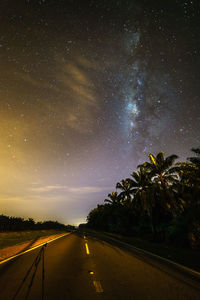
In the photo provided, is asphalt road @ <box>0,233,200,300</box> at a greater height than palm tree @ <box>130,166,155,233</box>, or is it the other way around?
palm tree @ <box>130,166,155,233</box>

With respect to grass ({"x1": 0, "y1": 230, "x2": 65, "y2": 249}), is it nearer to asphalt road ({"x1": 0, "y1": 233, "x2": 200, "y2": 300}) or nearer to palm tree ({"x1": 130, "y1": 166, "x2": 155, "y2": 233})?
asphalt road ({"x1": 0, "y1": 233, "x2": 200, "y2": 300})

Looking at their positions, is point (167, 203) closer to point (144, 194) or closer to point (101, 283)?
point (144, 194)

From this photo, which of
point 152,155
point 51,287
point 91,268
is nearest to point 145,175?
point 152,155

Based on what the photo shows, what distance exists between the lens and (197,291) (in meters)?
4.38

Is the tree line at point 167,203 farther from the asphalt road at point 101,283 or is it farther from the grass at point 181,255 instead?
the asphalt road at point 101,283

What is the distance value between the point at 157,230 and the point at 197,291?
2423cm

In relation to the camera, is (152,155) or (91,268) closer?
(91,268)

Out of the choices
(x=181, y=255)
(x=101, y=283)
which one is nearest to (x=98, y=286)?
(x=101, y=283)

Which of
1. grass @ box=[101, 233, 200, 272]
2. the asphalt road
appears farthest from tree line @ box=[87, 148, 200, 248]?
the asphalt road

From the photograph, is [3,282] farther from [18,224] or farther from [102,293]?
[18,224]

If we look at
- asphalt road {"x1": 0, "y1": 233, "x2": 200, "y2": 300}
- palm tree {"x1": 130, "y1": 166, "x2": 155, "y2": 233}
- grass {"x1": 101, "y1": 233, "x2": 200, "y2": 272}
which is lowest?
grass {"x1": 101, "y1": 233, "x2": 200, "y2": 272}

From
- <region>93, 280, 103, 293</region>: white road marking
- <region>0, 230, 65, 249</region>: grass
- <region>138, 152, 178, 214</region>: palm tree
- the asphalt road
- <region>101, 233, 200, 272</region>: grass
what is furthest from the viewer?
<region>138, 152, 178, 214</region>: palm tree

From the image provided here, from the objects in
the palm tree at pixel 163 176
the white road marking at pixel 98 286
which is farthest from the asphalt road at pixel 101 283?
the palm tree at pixel 163 176

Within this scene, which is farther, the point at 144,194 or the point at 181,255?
the point at 144,194
